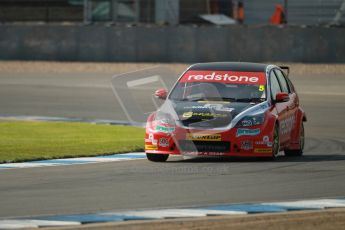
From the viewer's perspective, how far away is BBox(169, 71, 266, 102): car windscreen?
15.2 metres

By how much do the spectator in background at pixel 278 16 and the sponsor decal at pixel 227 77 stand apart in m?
21.1

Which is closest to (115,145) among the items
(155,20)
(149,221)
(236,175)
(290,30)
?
(236,175)

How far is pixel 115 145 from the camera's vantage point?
1706 centimetres

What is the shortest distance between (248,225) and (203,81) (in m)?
6.41

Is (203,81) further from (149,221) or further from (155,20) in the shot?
(155,20)

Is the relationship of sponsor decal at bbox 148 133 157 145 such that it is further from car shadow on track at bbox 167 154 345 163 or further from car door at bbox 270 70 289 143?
car door at bbox 270 70 289 143

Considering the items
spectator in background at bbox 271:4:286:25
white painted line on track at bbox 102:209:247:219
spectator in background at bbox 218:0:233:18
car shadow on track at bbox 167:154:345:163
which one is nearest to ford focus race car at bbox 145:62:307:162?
car shadow on track at bbox 167:154:345:163

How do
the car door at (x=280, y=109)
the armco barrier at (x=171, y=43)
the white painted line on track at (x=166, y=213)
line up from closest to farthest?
the white painted line on track at (x=166, y=213), the car door at (x=280, y=109), the armco barrier at (x=171, y=43)

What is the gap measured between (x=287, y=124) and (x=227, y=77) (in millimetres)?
1037

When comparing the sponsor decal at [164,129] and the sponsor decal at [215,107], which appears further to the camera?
the sponsor decal at [215,107]

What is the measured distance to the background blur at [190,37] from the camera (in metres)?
34.2

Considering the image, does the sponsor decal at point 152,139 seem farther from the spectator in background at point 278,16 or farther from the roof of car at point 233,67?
the spectator in background at point 278,16

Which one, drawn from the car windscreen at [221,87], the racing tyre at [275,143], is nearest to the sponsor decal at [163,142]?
the car windscreen at [221,87]

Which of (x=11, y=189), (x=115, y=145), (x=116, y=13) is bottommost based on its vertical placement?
(x=116, y=13)
